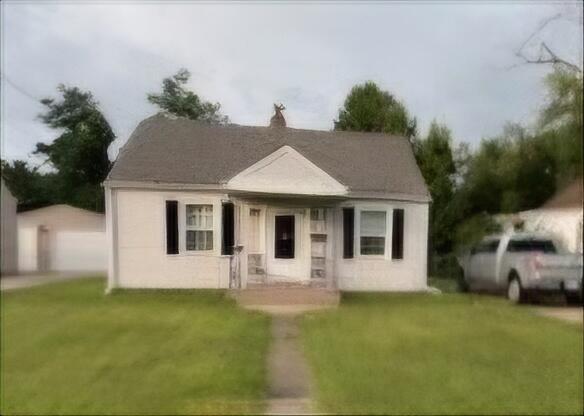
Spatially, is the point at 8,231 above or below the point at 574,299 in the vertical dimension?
above

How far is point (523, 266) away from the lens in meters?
1.75

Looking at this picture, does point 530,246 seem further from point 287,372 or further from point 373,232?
point 287,372

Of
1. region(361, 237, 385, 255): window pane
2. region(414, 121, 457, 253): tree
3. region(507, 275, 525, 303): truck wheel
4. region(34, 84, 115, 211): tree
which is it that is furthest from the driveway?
region(507, 275, 525, 303): truck wheel

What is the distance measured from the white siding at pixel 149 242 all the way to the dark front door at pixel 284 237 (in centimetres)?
19

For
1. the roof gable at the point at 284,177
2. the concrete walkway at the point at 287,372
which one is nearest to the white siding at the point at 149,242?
the roof gable at the point at 284,177

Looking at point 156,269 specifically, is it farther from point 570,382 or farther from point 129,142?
point 570,382

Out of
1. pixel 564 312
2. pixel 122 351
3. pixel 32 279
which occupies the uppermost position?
pixel 32 279

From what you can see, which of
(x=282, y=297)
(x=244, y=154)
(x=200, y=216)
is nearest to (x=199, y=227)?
(x=200, y=216)

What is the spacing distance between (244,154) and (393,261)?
60cm

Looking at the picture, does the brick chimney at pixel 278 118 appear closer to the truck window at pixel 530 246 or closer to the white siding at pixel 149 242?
the white siding at pixel 149 242

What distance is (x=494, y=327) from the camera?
200cm

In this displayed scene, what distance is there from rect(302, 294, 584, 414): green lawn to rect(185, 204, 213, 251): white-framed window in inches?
18.2

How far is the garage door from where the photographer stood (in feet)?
5.47

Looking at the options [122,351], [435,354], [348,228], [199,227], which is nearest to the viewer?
[199,227]
